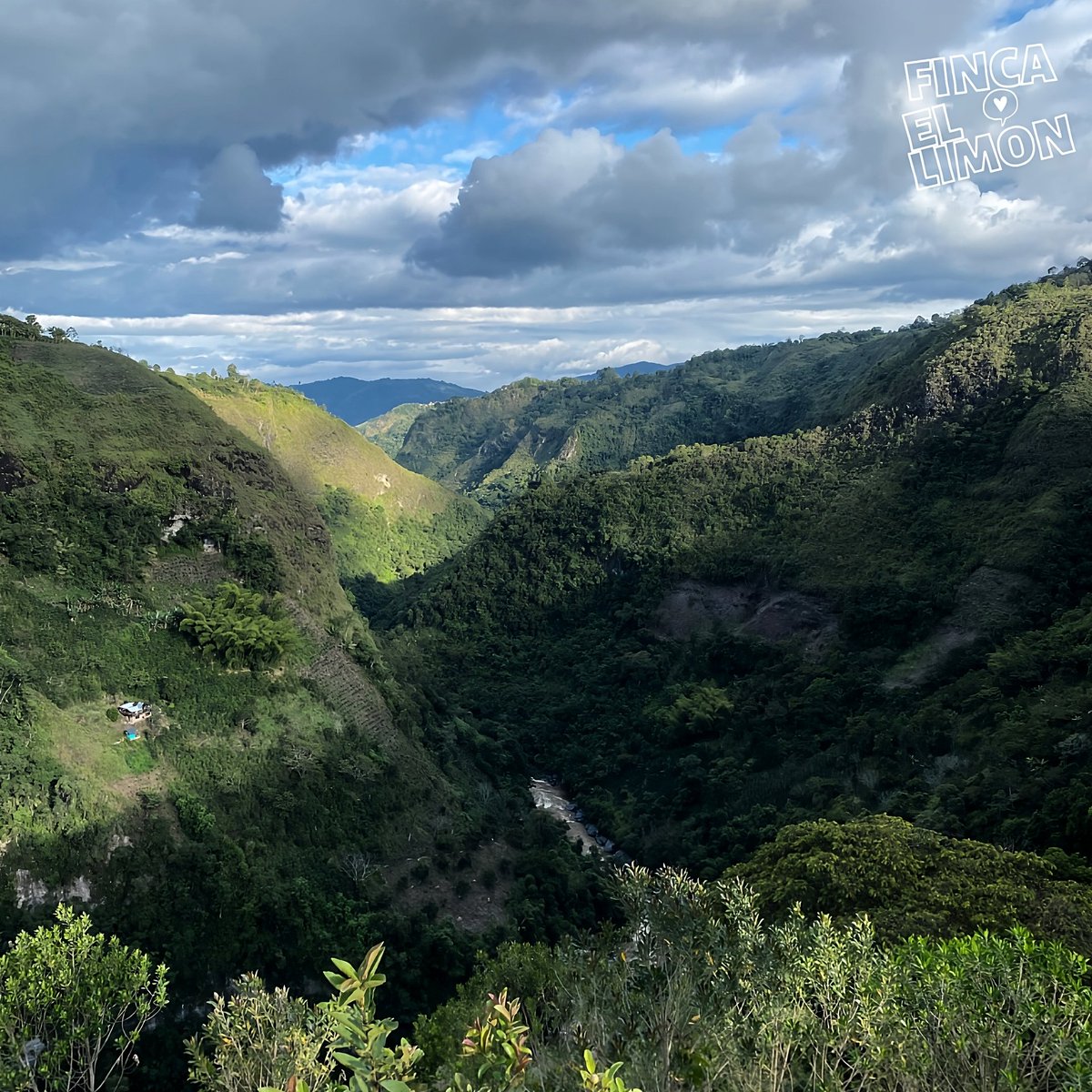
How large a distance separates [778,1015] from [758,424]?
162 metres

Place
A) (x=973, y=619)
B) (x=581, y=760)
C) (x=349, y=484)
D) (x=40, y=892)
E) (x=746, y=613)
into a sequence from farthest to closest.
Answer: (x=349, y=484) < (x=746, y=613) < (x=581, y=760) < (x=973, y=619) < (x=40, y=892)

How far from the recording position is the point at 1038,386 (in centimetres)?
7181

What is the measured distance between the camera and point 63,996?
15.8m

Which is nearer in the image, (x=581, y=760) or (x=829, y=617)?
(x=829, y=617)

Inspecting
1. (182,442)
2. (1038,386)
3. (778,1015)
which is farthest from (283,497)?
(1038,386)

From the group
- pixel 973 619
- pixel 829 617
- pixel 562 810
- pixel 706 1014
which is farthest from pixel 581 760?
pixel 706 1014

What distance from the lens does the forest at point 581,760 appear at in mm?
14047

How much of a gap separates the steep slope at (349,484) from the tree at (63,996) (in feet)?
357

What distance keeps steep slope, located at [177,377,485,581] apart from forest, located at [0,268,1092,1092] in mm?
47719

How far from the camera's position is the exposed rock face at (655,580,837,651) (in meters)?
65.4

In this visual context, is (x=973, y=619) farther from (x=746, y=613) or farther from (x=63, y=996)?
(x=63, y=996)

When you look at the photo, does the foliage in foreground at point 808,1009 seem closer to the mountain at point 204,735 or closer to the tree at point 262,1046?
the tree at point 262,1046

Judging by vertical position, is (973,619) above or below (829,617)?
above

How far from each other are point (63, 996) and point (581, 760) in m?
55.4
